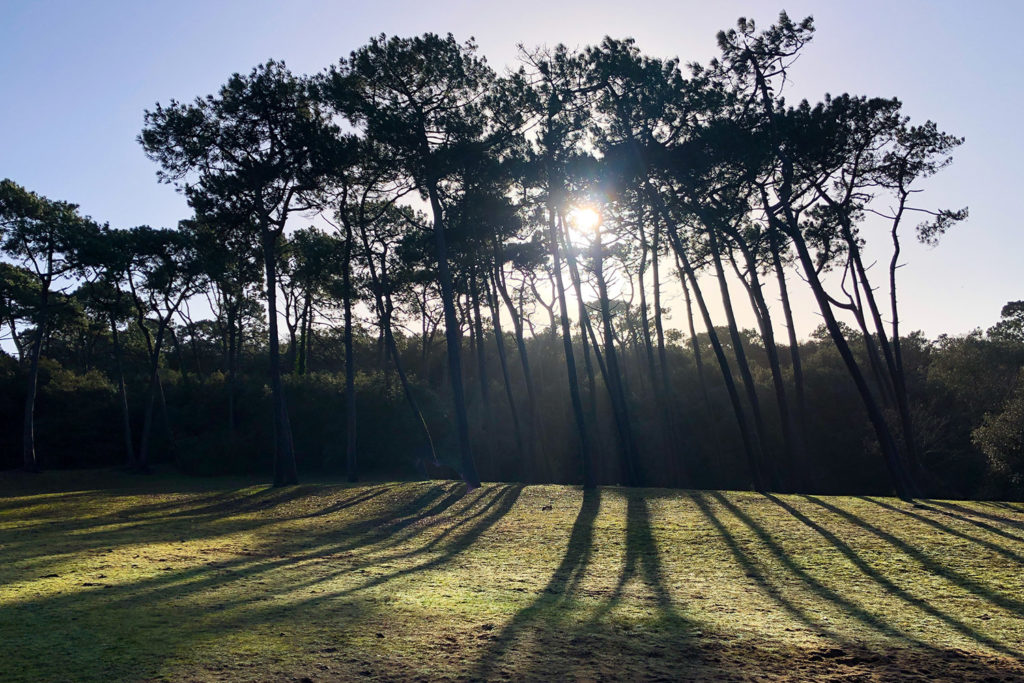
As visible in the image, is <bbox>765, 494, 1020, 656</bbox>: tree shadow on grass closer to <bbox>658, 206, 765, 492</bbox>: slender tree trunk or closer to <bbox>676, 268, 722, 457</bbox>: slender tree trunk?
<bbox>658, 206, 765, 492</bbox>: slender tree trunk

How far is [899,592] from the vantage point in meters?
8.27

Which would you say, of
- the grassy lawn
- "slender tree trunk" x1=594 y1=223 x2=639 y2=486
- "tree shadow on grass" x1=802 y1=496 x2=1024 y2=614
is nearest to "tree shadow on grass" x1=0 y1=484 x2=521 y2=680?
the grassy lawn

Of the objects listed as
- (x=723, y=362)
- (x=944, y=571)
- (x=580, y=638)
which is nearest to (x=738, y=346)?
(x=723, y=362)

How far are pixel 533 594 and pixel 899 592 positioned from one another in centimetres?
420

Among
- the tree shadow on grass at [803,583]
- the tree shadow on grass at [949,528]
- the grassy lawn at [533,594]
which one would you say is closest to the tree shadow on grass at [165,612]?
the grassy lawn at [533,594]

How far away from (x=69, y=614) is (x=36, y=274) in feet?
98.0

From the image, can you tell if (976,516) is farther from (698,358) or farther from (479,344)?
(479,344)

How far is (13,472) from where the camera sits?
98.1ft

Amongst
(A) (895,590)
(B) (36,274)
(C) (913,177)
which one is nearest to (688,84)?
(C) (913,177)

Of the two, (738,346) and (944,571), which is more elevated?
(738,346)

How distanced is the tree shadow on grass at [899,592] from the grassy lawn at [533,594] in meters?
0.04

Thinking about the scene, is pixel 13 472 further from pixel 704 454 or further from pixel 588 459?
pixel 704 454

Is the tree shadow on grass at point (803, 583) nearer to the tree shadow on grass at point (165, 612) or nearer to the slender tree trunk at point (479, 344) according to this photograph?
the tree shadow on grass at point (165, 612)

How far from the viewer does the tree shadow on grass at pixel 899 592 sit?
6227 mm
